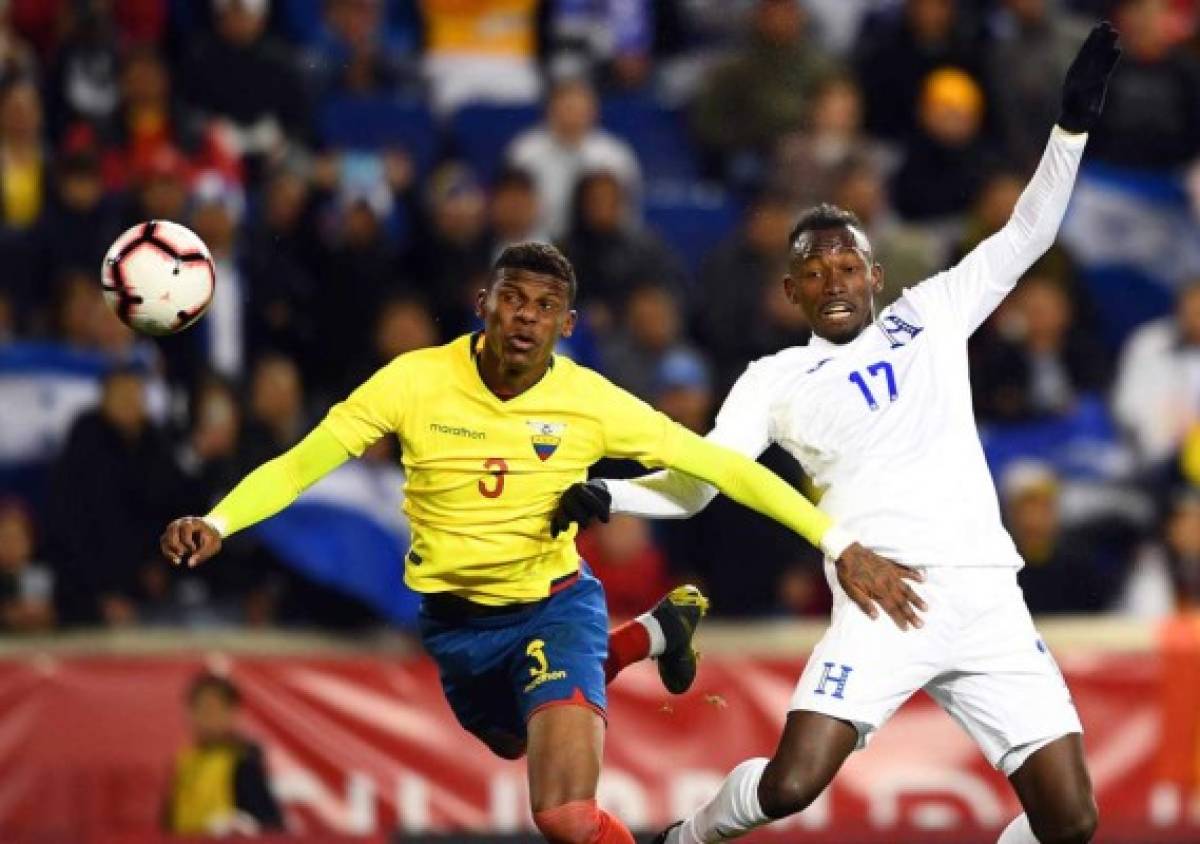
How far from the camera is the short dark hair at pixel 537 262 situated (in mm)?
8047

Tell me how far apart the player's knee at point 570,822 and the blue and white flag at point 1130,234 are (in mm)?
6415

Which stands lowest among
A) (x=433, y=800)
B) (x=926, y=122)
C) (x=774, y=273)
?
(x=433, y=800)

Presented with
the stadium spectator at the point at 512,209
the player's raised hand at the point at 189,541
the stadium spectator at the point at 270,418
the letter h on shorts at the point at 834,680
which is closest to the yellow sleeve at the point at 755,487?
the letter h on shorts at the point at 834,680

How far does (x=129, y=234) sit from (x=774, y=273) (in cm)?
475

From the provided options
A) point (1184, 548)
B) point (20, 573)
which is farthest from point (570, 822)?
point (1184, 548)

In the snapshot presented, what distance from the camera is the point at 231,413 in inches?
470

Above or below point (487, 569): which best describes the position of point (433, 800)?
below

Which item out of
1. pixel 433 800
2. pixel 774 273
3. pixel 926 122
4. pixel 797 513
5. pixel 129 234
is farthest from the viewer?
pixel 926 122

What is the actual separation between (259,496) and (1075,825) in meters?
2.59

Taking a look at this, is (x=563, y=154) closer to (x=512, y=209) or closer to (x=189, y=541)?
(x=512, y=209)

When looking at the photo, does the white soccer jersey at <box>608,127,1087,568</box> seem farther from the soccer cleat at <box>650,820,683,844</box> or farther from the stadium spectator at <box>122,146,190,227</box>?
the stadium spectator at <box>122,146,190,227</box>

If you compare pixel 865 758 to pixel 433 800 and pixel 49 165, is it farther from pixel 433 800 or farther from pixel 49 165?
pixel 49 165

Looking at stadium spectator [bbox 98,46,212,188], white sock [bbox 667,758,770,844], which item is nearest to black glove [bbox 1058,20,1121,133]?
white sock [bbox 667,758,770,844]

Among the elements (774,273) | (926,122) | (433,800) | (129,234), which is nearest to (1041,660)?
(129,234)
